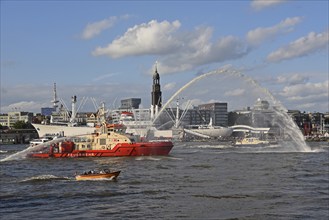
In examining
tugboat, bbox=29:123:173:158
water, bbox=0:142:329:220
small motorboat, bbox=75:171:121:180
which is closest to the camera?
water, bbox=0:142:329:220

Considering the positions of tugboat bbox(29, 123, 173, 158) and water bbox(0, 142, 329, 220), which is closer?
water bbox(0, 142, 329, 220)

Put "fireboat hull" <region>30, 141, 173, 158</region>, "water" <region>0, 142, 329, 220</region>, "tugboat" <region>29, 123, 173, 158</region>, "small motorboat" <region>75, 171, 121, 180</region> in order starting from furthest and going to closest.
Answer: "tugboat" <region>29, 123, 173, 158</region> → "fireboat hull" <region>30, 141, 173, 158</region> → "small motorboat" <region>75, 171, 121, 180</region> → "water" <region>0, 142, 329, 220</region>

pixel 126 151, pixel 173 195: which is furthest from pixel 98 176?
pixel 126 151

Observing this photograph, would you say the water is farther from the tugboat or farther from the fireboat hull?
the tugboat

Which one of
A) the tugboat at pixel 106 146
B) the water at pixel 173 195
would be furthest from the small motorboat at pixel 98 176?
the tugboat at pixel 106 146

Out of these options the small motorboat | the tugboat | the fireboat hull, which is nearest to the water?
the small motorboat

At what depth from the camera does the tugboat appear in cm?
9544

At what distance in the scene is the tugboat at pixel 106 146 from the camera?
95438 millimetres

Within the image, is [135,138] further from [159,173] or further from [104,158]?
[159,173]

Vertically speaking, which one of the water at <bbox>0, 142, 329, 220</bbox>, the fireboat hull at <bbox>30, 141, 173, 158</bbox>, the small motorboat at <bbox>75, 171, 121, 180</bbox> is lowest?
the water at <bbox>0, 142, 329, 220</bbox>

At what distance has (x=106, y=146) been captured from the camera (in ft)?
318

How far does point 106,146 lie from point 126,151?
4381 mm

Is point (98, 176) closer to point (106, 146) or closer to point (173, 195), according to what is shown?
point (173, 195)

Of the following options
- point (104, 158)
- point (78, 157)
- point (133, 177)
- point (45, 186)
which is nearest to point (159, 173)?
point (133, 177)
